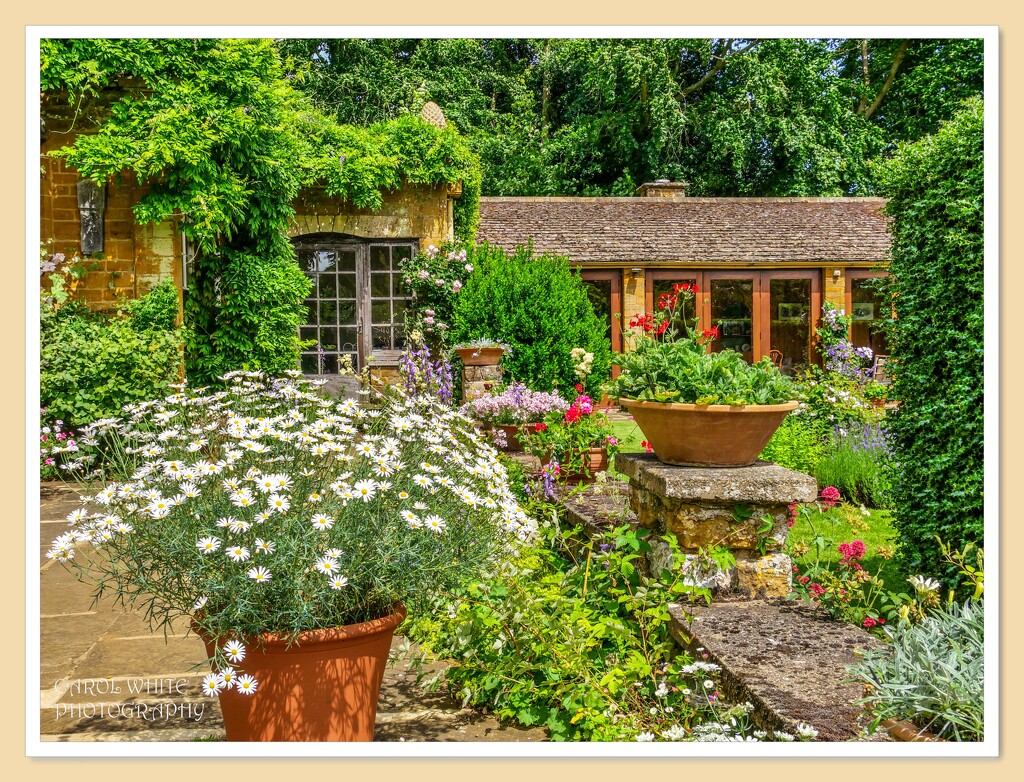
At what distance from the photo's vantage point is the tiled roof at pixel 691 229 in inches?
567

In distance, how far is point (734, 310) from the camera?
1512 centimetres

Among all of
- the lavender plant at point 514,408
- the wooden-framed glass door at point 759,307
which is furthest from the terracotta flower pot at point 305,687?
the wooden-framed glass door at point 759,307

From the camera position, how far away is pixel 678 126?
17.9 meters

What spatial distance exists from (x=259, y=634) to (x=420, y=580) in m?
0.50

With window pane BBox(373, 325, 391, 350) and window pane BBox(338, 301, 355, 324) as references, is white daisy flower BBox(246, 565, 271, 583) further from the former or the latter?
window pane BBox(338, 301, 355, 324)

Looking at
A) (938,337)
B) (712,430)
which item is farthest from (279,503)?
(938,337)

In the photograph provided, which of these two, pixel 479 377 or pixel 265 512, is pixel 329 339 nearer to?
pixel 479 377

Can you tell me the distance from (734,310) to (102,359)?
11.3 metres

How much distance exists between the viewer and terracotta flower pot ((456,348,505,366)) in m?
8.58

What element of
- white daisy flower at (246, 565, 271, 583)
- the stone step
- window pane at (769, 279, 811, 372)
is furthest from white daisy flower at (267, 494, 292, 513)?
window pane at (769, 279, 811, 372)

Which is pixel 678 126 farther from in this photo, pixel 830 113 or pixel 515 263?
pixel 515 263

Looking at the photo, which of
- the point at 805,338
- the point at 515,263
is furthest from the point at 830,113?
the point at 515,263

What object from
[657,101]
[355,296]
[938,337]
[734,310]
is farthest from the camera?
[657,101]

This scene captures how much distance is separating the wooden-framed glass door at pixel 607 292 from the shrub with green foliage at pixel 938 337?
1048cm
